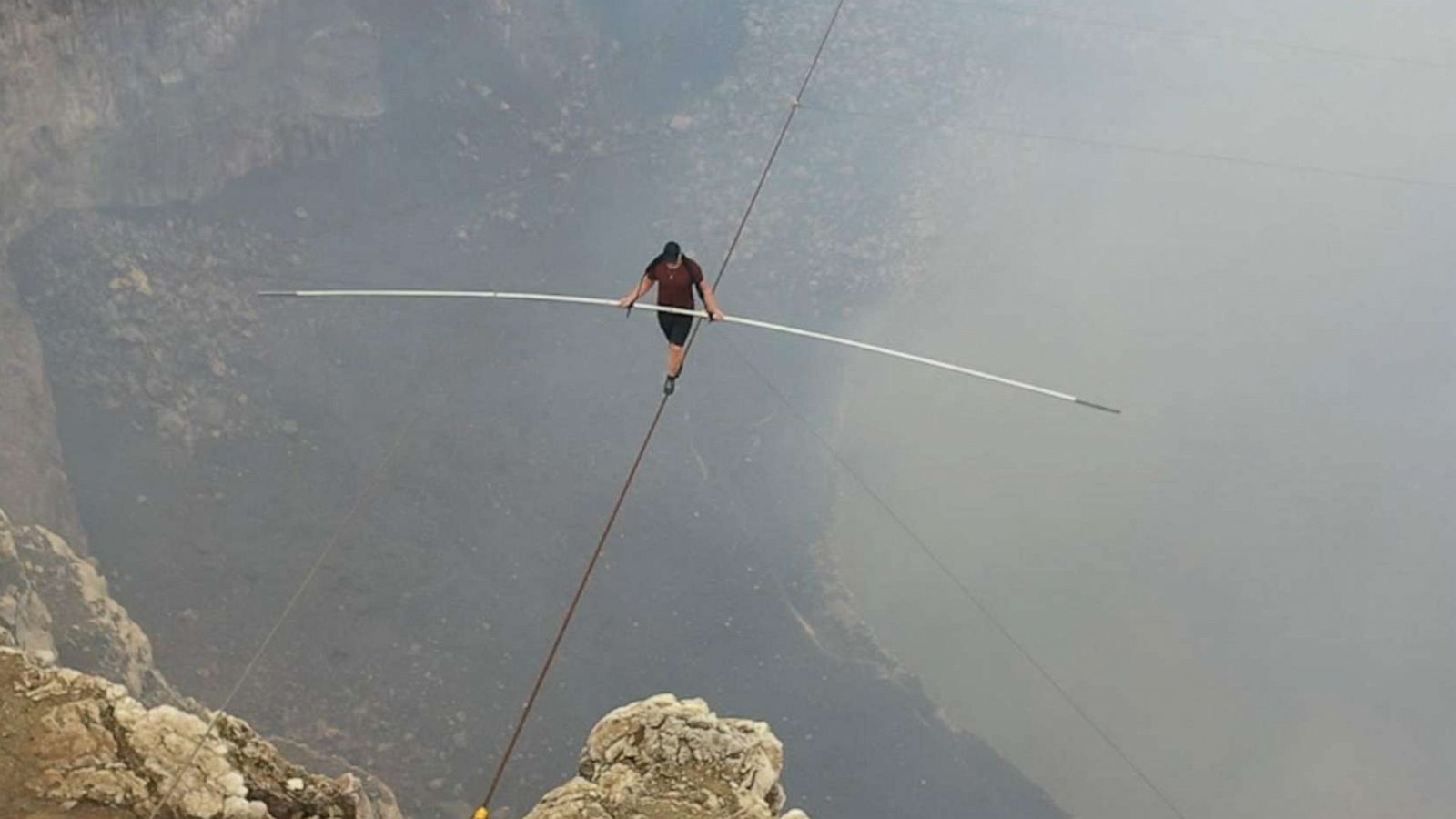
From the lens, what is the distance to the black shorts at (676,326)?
886 cm

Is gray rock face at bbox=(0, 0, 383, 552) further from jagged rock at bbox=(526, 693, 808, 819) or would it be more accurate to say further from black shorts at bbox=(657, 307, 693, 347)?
black shorts at bbox=(657, 307, 693, 347)

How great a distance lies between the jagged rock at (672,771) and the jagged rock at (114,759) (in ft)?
5.70

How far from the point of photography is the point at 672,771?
824cm

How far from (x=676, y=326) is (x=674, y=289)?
18.2 inches

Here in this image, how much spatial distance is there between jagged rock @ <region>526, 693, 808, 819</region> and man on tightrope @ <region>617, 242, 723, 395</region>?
228cm

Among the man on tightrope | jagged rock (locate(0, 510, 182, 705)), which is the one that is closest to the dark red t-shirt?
the man on tightrope

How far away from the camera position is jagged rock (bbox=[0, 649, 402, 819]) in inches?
281

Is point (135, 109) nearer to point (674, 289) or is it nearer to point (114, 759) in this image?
point (674, 289)

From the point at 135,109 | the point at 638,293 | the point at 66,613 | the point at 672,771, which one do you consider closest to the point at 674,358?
the point at 638,293

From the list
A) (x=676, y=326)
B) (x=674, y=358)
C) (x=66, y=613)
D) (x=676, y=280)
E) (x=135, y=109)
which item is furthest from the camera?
(x=135, y=109)

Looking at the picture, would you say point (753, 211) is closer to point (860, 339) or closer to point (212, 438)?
point (860, 339)

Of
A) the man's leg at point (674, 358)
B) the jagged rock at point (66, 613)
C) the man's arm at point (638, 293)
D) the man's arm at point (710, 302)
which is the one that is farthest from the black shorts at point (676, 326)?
the jagged rock at point (66, 613)

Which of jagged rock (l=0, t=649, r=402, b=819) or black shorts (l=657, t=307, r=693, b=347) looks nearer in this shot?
jagged rock (l=0, t=649, r=402, b=819)

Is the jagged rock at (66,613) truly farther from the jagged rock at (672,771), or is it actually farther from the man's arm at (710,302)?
the man's arm at (710,302)
